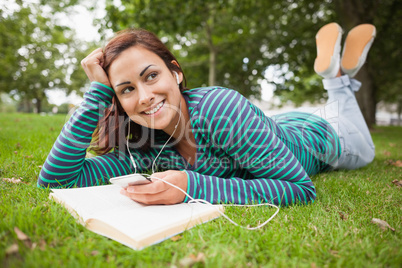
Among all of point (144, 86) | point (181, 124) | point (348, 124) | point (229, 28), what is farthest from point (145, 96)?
point (229, 28)

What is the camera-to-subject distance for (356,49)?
402 centimetres

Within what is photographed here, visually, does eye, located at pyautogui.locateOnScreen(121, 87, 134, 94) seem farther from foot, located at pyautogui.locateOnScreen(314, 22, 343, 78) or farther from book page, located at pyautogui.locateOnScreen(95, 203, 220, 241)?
foot, located at pyautogui.locateOnScreen(314, 22, 343, 78)

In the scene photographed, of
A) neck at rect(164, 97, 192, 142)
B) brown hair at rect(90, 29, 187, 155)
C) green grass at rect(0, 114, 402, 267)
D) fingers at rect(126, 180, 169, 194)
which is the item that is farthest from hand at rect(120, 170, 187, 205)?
brown hair at rect(90, 29, 187, 155)

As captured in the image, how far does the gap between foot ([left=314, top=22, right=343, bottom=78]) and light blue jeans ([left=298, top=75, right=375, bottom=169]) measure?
0.60ft

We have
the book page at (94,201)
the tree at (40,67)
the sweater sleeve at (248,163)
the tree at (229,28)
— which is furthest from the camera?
the tree at (40,67)

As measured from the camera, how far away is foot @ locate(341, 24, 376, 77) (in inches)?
151

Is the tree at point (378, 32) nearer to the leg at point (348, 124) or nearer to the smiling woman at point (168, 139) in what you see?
the leg at point (348, 124)

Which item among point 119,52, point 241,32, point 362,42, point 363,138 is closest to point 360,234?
point 119,52

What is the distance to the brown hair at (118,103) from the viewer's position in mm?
2215

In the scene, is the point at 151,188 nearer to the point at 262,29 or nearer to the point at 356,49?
the point at 356,49

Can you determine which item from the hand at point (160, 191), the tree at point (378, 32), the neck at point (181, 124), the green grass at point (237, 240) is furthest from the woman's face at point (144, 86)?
the tree at point (378, 32)

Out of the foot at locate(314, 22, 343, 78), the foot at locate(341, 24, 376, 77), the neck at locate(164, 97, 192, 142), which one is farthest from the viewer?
the foot at locate(341, 24, 376, 77)

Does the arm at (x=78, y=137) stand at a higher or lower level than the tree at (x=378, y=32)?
lower

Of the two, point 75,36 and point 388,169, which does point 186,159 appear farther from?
point 75,36
